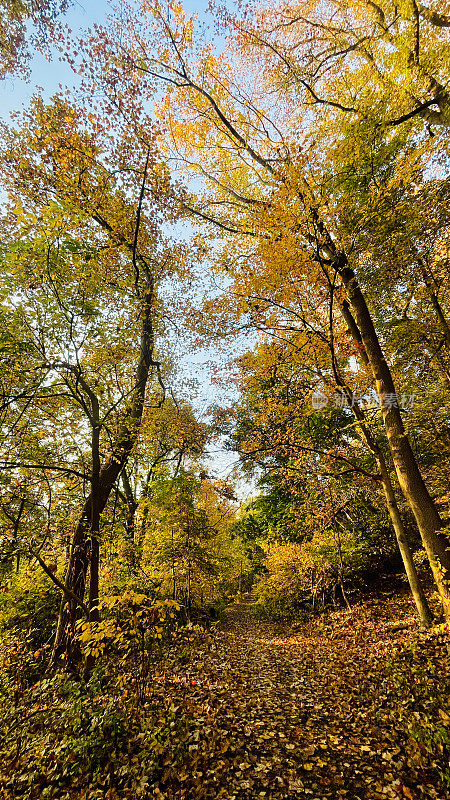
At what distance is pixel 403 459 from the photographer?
6.23 m

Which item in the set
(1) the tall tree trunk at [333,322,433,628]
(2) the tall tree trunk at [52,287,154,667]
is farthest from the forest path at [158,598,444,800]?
(2) the tall tree trunk at [52,287,154,667]

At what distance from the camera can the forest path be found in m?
2.93

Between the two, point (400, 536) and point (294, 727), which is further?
point (400, 536)

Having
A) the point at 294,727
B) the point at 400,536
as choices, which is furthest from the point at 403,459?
the point at 294,727

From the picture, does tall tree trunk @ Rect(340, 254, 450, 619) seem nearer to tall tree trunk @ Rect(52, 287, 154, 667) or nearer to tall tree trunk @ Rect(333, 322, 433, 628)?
tall tree trunk @ Rect(333, 322, 433, 628)

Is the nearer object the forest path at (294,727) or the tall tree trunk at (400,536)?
the forest path at (294,727)

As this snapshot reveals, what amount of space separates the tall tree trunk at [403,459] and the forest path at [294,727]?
1.76 metres

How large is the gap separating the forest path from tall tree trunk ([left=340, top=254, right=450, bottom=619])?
1.76m

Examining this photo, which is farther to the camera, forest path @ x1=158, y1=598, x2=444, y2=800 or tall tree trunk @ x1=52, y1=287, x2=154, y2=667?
tall tree trunk @ x1=52, y1=287, x2=154, y2=667

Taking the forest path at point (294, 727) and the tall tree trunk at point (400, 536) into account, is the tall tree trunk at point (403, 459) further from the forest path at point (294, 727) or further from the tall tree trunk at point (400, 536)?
the forest path at point (294, 727)

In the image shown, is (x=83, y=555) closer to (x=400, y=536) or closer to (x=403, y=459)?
(x=400, y=536)

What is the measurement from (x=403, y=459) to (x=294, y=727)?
4.56 meters

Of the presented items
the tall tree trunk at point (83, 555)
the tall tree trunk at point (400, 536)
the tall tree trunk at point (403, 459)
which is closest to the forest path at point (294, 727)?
the tall tree trunk at point (400, 536)

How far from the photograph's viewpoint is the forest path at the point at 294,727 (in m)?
2.93
